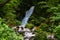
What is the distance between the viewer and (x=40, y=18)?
15.1m

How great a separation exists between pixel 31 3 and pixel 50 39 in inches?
277

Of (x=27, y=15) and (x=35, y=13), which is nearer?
(x=35, y=13)

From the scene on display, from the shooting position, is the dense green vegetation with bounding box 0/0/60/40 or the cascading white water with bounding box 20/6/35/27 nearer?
the dense green vegetation with bounding box 0/0/60/40

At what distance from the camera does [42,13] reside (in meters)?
16.0

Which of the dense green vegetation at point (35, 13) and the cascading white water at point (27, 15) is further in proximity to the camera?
the cascading white water at point (27, 15)

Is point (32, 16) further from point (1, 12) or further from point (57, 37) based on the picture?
point (57, 37)

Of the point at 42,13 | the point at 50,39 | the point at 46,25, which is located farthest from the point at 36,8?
the point at 50,39

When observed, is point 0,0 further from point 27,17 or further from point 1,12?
point 27,17

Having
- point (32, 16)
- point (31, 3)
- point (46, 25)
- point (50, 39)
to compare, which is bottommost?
point (50, 39)

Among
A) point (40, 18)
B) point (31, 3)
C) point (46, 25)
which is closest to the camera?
point (46, 25)

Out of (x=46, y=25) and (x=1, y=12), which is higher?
(x=1, y=12)

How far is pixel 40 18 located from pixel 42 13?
1.08 m

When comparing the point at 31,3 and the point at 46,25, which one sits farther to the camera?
the point at 31,3

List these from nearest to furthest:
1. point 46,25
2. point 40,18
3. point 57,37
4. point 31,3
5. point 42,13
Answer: point 57,37, point 46,25, point 40,18, point 42,13, point 31,3
